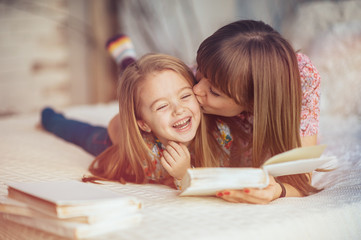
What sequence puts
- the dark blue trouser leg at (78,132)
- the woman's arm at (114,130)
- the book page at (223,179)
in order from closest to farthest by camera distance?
the book page at (223,179) → the woman's arm at (114,130) → the dark blue trouser leg at (78,132)

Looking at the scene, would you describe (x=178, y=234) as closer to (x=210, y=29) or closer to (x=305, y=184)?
(x=305, y=184)

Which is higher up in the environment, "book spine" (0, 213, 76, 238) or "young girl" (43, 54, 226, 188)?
"young girl" (43, 54, 226, 188)

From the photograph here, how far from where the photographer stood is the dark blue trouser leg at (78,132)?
1.55 m

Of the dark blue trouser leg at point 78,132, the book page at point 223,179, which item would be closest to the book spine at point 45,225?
the book page at point 223,179

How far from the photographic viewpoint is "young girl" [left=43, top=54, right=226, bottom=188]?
1145 mm

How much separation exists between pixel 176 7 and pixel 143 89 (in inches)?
70.4

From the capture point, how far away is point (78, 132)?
1667 mm

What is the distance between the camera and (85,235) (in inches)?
28.0

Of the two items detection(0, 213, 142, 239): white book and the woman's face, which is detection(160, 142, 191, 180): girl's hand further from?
detection(0, 213, 142, 239): white book

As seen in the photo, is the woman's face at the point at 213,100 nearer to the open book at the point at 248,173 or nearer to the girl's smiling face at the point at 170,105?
the girl's smiling face at the point at 170,105

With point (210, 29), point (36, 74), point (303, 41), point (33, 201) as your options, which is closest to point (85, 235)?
point (33, 201)

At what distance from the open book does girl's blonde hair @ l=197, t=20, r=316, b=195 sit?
205 millimetres

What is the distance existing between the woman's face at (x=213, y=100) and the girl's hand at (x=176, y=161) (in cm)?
15

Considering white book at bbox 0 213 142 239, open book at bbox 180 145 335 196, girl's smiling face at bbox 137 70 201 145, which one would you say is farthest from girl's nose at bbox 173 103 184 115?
white book at bbox 0 213 142 239
